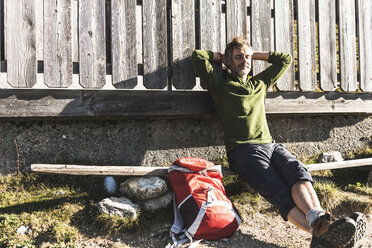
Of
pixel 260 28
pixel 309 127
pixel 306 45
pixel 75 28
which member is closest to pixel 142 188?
pixel 75 28

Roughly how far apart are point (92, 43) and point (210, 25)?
1.38 meters

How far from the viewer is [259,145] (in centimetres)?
338

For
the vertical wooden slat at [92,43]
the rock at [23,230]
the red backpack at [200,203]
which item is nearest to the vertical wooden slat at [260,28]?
the red backpack at [200,203]

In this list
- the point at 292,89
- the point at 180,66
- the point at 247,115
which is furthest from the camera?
the point at 292,89

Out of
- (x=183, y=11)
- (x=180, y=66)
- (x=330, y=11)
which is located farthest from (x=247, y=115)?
(x=330, y=11)

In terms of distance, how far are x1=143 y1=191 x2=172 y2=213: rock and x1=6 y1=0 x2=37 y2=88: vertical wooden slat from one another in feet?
5.44

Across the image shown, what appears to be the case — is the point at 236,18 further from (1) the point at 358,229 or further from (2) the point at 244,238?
(1) the point at 358,229

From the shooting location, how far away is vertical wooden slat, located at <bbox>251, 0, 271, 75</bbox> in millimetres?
4109

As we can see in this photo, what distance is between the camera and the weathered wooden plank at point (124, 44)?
3.57 meters

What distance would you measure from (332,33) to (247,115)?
194 cm

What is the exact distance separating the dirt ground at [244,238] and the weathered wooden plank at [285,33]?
5.85 feet

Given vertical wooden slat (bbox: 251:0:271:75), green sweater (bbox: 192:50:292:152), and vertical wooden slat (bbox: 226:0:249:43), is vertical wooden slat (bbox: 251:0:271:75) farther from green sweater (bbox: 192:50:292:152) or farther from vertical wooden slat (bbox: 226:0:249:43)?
green sweater (bbox: 192:50:292:152)

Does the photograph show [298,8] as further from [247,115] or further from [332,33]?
[247,115]

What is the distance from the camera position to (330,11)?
175 inches
